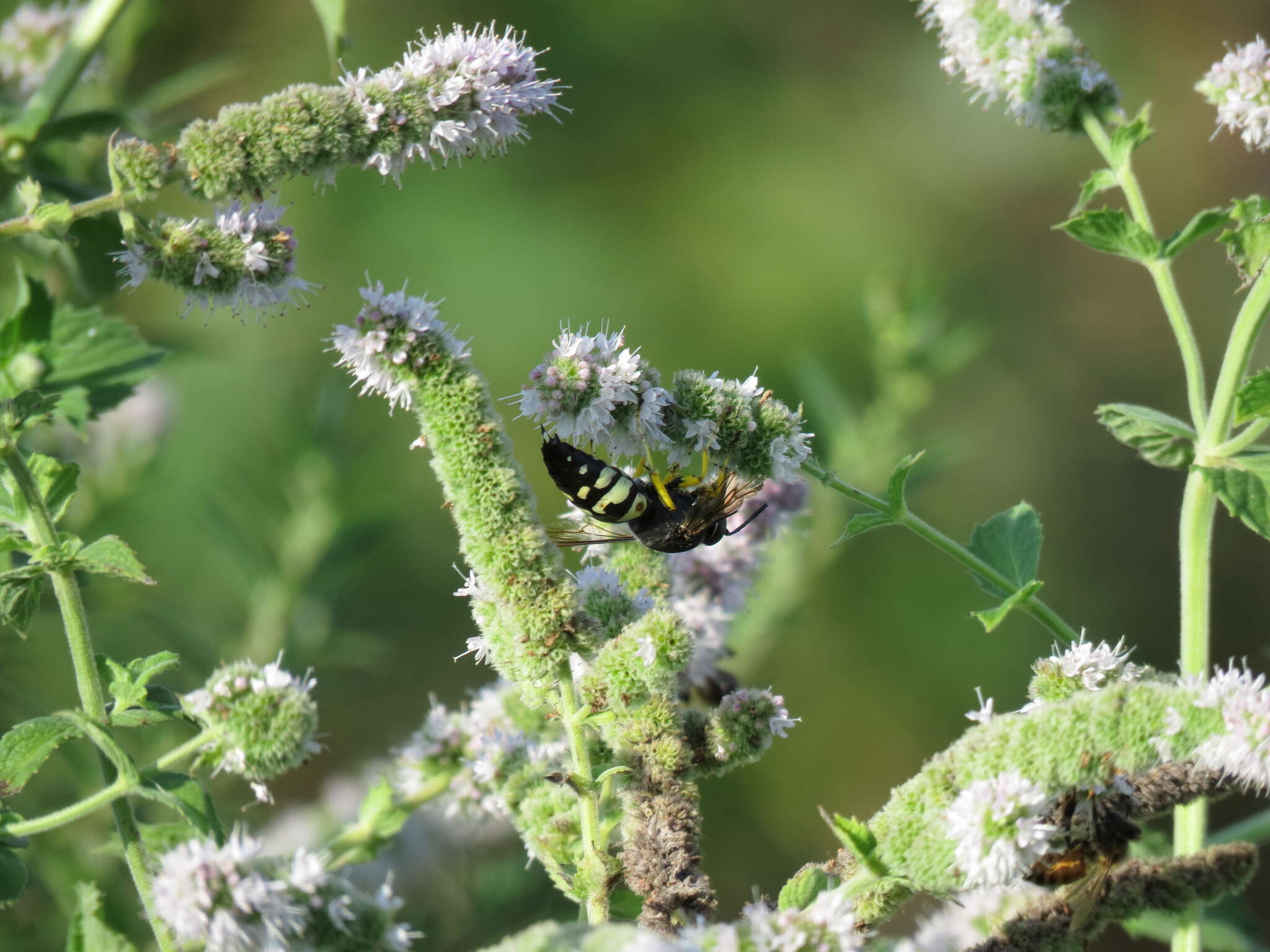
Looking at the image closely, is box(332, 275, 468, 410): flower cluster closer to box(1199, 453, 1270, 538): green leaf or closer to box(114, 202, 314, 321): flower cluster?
box(114, 202, 314, 321): flower cluster

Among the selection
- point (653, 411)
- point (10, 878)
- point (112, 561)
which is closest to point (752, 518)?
point (653, 411)

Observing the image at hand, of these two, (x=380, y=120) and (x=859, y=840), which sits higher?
(x=380, y=120)

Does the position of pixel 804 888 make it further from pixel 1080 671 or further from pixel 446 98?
pixel 446 98

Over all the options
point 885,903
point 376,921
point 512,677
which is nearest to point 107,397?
point 512,677

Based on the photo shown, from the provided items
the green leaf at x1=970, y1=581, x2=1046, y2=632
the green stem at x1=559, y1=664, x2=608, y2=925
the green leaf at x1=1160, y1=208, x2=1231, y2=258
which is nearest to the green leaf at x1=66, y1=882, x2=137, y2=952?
the green stem at x1=559, y1=664, x2=608, y2=925

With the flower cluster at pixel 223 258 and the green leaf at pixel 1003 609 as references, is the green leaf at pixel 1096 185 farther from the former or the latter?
the flower cluster at pixel 223 258

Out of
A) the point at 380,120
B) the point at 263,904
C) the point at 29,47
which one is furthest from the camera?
the point at 29,47
